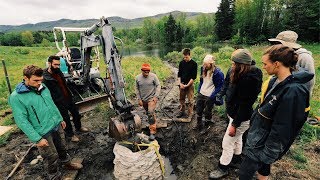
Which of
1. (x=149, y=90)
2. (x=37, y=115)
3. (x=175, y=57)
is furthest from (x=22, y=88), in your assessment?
(x=175, y=57)

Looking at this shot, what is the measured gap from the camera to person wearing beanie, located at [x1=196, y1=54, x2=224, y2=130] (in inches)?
179

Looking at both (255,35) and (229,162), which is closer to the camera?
(229,162)

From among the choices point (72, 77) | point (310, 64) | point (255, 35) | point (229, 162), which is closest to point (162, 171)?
point (229, 162)

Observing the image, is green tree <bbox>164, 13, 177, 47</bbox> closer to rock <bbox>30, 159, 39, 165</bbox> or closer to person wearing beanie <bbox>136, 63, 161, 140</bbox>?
person wearing beanie <bbox>136, 63, 161, 140</bbox>

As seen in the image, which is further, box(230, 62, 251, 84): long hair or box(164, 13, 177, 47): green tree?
box(164, 13, 177, 47): green tree

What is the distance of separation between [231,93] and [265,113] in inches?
40.1

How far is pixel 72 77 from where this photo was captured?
697 cm

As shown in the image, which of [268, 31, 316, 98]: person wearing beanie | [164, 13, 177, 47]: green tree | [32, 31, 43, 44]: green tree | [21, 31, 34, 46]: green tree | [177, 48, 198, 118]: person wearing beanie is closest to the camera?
[268, 31, 316, 98]: person wearing beanie

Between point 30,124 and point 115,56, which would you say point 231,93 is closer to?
point 115,56

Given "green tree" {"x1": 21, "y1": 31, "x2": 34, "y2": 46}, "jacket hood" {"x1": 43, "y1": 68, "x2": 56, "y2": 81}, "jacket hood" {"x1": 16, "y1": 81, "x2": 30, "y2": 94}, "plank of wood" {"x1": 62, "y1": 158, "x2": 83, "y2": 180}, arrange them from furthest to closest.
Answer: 1. "green tree" {"x1": 21, "y1": 31, "x2": 34, "y2": 46}
2. "jacket hood" {"x1": 43, "y1": 68, "x2": 56, "y2": 81}
3. "plank of wood" {"x1": 62, "y1": 158, "x2": 83, "y2": 180}
4. "jacket hood" {"x1": 16, "y1": 81, "x2": 30, "y2": 94}

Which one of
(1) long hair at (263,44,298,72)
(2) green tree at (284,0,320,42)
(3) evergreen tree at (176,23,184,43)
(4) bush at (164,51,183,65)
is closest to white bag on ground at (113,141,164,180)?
(1) long hair at (263,44,298,72)

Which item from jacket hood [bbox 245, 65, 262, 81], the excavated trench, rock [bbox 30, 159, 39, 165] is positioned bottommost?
the excavated trench

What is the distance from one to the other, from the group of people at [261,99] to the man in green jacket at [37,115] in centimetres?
201

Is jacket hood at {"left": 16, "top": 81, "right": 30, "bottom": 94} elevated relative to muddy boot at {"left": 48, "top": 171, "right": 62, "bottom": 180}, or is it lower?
elevated
